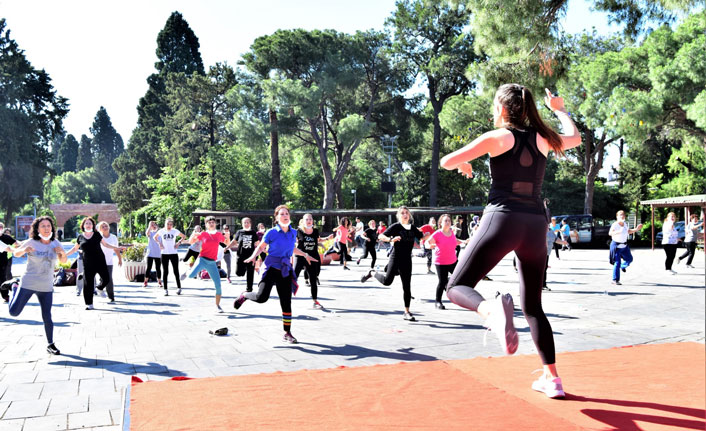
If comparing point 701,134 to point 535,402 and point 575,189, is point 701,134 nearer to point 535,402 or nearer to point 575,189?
point 575,189

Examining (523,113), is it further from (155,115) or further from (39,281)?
(155,115)

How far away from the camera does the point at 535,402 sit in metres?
3.79

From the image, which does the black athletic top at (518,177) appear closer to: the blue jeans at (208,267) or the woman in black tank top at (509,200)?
the woman in black tank top at (509,200)

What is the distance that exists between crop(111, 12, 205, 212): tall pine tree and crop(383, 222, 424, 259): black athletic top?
51.0 metres

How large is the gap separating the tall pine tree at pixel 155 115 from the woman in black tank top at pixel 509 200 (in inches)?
2197

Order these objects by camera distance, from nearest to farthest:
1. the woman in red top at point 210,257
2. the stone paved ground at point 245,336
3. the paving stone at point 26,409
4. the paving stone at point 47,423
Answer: the paving stone at point 47,423
the paving stone at point 26,409
the stone paved ground at point 245,336
the woman in red top at point 210,257

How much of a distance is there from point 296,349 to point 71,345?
9.09 ft

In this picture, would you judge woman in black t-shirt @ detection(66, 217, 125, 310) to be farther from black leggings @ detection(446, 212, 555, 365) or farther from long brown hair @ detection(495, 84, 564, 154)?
long brown hair @ detection(495, 84, 564, 154)

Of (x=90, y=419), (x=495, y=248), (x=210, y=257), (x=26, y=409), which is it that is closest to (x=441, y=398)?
(x=495, y=248)

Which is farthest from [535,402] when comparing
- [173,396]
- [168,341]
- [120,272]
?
[120,272]

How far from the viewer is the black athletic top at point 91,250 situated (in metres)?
9.86

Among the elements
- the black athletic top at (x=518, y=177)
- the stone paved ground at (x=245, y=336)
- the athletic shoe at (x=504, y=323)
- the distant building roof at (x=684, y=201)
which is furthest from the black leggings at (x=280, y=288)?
the distant building roof at (x=684, y=201)

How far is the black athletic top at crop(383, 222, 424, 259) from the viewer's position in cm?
856

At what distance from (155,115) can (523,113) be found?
2292 inches
